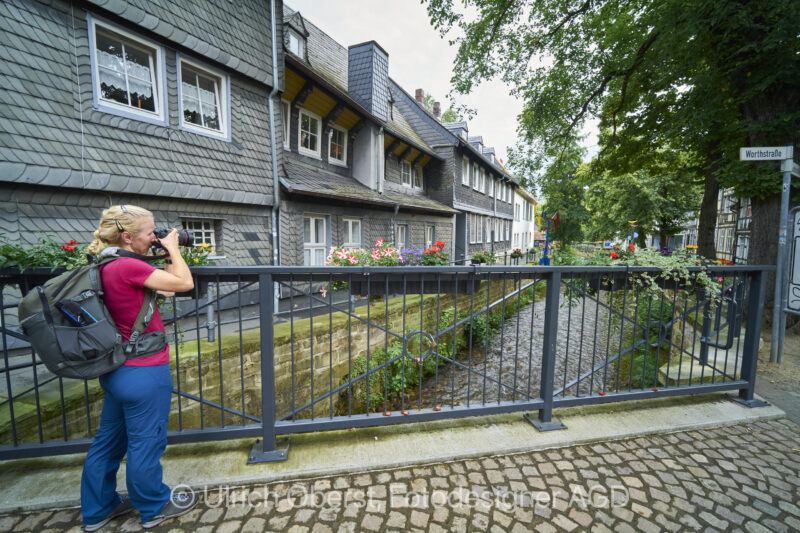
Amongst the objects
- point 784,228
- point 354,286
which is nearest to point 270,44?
point 354,286

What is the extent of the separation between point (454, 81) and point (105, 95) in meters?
7.76

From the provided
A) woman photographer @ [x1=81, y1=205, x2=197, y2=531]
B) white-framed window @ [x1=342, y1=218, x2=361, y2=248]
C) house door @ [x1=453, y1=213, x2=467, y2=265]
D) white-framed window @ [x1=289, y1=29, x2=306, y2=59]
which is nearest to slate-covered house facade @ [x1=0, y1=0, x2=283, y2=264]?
white-framed window @ [x1=289, y1=29, x2=306, y2=59]

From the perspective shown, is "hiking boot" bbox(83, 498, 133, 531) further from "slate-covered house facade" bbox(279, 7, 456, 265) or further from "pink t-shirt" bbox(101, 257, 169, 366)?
"slate-covered house facade" bbox(279, 7, 456, 265)

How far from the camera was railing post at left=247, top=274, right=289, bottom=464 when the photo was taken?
2379 millimetres

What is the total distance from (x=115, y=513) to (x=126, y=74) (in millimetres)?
6997

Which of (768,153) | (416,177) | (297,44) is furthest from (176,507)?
(416,177)

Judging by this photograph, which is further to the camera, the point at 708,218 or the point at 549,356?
the point at 708,218

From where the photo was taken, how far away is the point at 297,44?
10664 millimetres

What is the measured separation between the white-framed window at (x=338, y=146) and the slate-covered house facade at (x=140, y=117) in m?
2.99

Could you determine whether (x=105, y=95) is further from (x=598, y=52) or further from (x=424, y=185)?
(x=424, y=185)

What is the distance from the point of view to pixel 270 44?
798 cm

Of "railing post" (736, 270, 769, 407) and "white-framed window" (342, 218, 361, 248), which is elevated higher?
"white-framed window" (342, 218, 361, 248)

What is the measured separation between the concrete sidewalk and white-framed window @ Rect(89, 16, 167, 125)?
19.2 feet

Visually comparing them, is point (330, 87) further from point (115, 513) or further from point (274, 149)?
point (115, 513)
